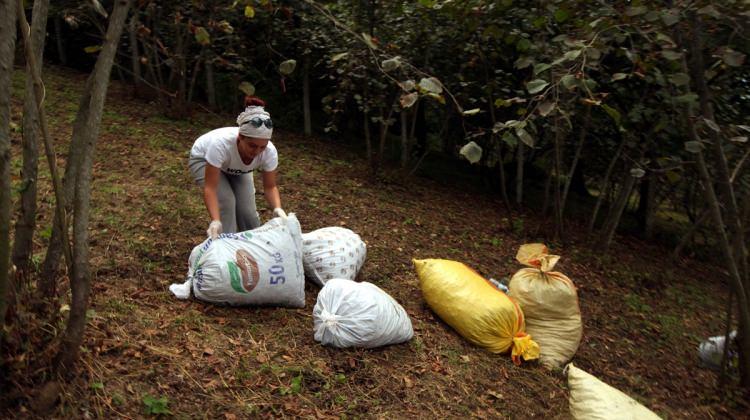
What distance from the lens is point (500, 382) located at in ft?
10.0

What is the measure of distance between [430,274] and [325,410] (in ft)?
4.64

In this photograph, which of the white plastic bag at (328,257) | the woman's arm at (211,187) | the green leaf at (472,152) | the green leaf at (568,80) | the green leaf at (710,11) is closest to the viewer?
the green leaf at (472,152)

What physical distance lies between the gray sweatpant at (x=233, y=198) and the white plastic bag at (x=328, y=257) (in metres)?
0.43

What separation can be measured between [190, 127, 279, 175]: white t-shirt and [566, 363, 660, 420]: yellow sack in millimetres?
2168

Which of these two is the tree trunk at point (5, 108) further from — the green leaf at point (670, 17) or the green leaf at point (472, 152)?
the green leaf at point (670, 17)

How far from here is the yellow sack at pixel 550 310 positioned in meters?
3.48

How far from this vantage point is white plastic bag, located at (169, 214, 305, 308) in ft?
9.50

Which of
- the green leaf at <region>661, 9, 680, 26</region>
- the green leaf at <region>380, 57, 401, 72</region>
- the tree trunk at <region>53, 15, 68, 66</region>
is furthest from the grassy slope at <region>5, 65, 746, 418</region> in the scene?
the tree trunk at <region>53, 15, 68, 66</region>

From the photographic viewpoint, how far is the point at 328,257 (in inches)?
137

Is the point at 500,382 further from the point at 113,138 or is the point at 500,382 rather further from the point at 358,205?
the point at 113,138

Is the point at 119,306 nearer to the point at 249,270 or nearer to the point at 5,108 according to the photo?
the point at 249,270

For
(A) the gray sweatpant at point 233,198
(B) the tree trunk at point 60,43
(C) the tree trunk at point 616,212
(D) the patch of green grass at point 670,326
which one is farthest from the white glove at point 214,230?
(B) the tree trunk at point 60,43

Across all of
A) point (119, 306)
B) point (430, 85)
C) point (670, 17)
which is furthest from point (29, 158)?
point (670, 17)

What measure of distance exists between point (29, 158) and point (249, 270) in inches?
48.8
